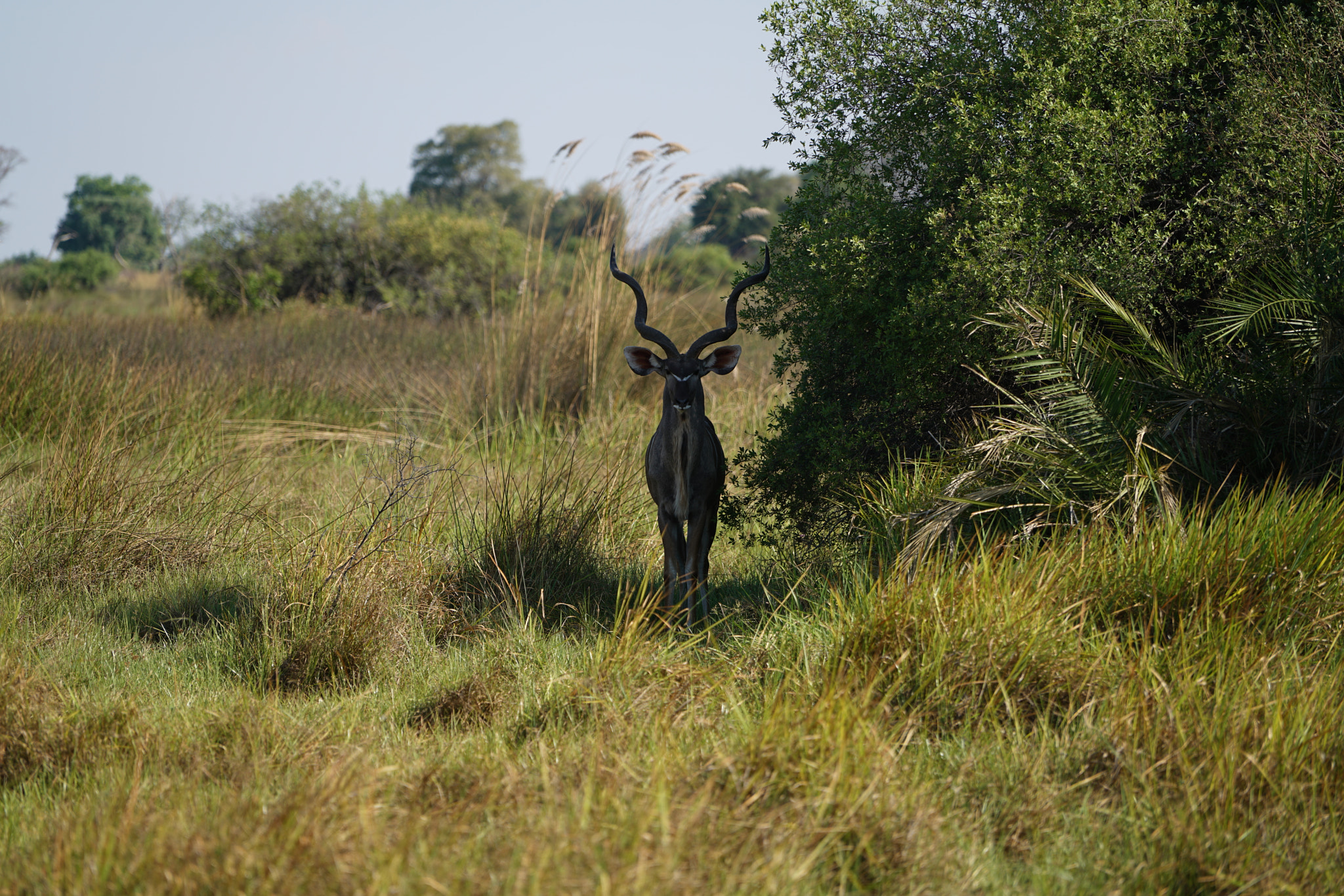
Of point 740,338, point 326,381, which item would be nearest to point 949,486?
point 326,381

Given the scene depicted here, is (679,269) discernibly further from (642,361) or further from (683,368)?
(683,368)

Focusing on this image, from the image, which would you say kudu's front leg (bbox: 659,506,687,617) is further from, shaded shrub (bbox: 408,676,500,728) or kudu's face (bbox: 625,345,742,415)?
shaded shrub (bbox: 408,676,500,728)

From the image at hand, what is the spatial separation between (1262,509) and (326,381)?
9024 mm

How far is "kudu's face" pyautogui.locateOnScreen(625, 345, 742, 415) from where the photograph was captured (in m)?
5.90

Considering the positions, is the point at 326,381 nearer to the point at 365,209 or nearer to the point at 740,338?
the point at 740,338

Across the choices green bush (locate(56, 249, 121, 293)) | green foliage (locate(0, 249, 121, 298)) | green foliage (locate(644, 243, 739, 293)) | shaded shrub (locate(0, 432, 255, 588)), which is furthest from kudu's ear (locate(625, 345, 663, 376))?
green bush (locate(56, 249, 121, 293))

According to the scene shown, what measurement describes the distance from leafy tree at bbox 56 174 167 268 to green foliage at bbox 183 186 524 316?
49.1 metres

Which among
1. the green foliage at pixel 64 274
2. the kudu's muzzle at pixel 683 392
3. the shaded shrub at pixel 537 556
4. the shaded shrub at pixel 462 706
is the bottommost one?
the shaded shrub at pixel 462 706

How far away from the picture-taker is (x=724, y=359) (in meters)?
6.30

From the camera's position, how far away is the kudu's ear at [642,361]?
612 cm

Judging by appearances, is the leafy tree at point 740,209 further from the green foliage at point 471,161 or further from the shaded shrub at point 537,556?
the green foliage at point 471,161

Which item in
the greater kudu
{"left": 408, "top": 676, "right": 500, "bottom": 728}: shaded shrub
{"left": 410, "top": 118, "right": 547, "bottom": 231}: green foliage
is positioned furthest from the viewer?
{"left": 410, "top": 118, "right": 547, "bottom": 231}: green foliage

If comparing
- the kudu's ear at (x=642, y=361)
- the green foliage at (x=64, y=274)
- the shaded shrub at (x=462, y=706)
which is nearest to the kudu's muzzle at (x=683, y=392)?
the kudu's ear at (x=642, y=361)

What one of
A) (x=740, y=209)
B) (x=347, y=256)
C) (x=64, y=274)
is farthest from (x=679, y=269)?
(x=64, y=274)
